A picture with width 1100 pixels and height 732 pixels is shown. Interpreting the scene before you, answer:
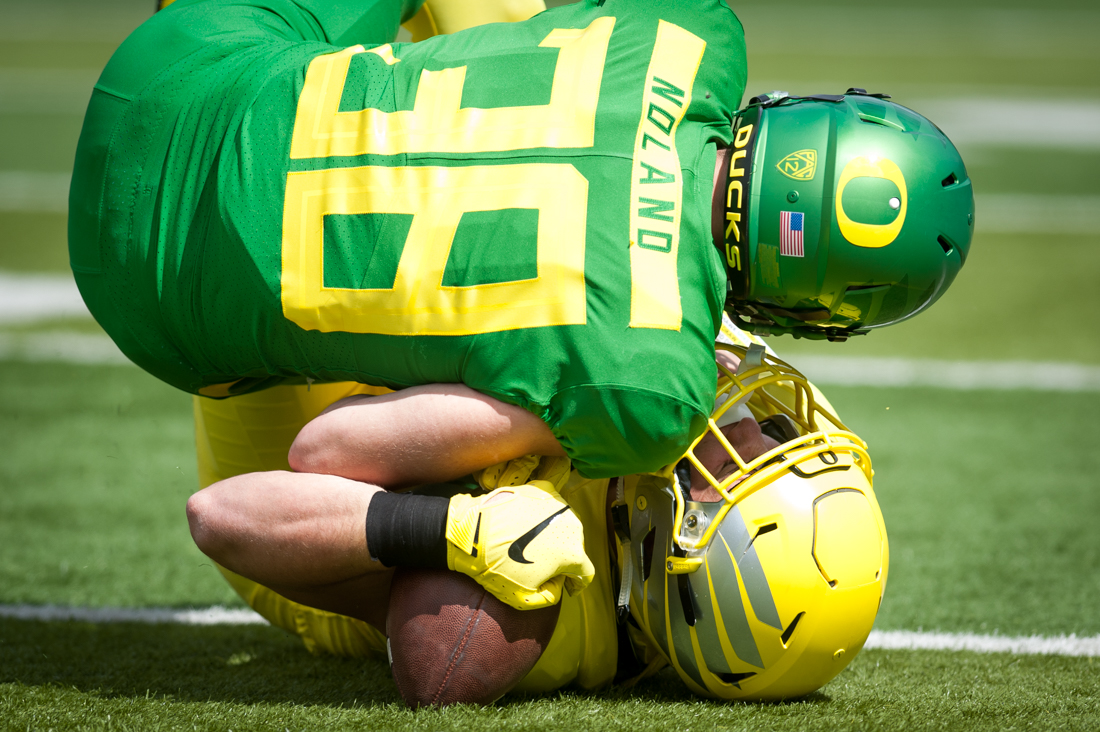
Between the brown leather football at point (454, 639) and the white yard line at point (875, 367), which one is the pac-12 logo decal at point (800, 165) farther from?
the white yard line at point (875, 367)

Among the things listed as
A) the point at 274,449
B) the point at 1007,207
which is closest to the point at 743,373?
the point at 274,449

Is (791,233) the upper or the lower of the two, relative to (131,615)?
upper

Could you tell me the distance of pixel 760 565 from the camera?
1972 millimetres

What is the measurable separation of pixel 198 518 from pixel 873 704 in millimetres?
1429

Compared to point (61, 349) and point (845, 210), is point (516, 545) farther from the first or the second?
point (61, 349)

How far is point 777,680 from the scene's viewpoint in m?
2.05

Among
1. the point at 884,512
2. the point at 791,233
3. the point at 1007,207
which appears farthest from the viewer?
the point at 1007,207

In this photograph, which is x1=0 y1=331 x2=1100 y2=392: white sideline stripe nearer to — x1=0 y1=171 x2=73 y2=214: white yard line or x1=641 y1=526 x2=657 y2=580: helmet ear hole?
x1=0 y1=171 x2=73 y2=214: white yard line

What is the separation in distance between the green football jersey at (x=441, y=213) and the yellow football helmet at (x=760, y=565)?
18 cm

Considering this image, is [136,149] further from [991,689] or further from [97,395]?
[97,395]

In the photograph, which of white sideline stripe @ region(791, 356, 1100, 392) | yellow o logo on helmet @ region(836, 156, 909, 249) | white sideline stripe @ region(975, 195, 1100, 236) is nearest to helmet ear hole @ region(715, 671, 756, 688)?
yellow o logo on helmet @ region(836, 156, 909, 249)

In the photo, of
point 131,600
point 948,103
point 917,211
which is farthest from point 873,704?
point 948,103

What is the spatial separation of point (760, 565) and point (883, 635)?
1.01 meters

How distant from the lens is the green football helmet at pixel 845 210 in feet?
6.56
